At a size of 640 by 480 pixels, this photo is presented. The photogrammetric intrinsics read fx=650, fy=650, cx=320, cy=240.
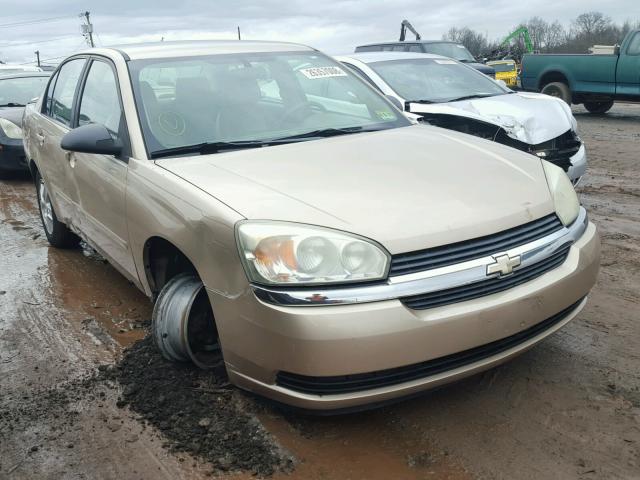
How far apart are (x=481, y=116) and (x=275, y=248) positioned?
4796 mm

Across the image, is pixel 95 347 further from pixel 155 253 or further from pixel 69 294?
pixel 69 294

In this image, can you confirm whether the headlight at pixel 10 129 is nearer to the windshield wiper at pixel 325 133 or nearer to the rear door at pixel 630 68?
the windshield wiper at pixel 325 133

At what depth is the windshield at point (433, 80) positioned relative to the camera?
746cm

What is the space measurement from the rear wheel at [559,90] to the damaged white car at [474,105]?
7617 mm

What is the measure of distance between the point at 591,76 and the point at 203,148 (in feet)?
43.9

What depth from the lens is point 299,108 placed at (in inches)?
154

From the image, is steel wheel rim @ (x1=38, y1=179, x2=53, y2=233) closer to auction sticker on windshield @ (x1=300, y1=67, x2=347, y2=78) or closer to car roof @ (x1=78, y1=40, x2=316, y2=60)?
car roof @ (x1=78, y1=40, x2=316, y2=60)

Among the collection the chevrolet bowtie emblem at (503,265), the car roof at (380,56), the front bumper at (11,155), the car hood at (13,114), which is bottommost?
the front bumper at (11,155)

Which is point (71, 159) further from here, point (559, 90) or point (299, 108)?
point (559, 90)

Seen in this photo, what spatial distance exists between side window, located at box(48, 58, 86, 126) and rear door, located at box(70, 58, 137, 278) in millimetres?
265

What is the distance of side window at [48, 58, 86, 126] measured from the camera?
4641 millimetres

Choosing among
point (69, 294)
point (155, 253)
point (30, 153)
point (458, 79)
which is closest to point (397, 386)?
→ point (155, 253)

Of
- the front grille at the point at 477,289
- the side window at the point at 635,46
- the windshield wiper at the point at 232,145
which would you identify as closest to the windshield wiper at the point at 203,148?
the windshield wiper at the point at 232,145

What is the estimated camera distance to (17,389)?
130 inches
